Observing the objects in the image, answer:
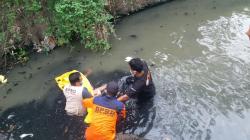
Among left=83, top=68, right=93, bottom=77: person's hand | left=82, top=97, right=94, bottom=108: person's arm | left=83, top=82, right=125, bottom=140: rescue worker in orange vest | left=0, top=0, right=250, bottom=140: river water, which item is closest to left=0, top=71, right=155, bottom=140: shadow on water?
left=0, top=0, right=250, bottom=140: river water

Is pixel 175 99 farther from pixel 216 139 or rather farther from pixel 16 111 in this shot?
pixel 16 111

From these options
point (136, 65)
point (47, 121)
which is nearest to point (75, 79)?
point (136, 65)

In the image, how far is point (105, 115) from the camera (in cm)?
688

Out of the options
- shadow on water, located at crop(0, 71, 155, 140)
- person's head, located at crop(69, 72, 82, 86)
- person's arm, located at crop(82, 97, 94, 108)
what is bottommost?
shadow on water, located at crop(0, 71, 155, 140)

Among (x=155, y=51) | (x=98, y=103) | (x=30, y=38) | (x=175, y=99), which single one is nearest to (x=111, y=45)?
(x=155, y=51)

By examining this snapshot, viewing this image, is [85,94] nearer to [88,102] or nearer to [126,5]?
[88,102]

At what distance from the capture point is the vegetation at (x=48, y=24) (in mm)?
10586

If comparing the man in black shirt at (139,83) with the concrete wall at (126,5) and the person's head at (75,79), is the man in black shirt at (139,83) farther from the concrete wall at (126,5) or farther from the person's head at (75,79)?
the concrete wall at (126,5)

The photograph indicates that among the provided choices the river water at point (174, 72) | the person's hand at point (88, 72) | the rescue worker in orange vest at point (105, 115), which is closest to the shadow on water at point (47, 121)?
the river water at point (174, 72)

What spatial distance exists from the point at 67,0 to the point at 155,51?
9.31 feet

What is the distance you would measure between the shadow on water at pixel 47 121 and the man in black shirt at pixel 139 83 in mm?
429

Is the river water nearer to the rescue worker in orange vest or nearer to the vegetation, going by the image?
the vegetation

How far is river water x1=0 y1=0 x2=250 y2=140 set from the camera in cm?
820

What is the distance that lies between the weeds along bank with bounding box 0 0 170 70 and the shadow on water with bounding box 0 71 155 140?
78.7 inches
